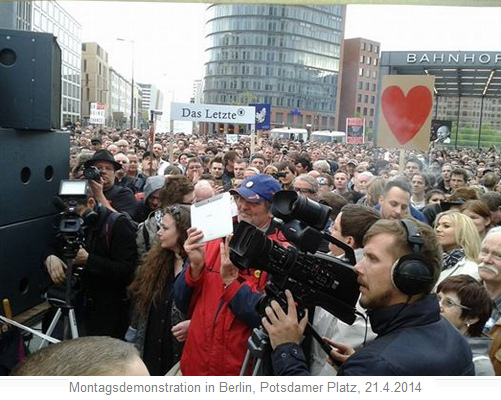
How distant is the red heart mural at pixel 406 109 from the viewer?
4644 mm

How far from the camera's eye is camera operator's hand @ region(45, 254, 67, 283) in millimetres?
2562

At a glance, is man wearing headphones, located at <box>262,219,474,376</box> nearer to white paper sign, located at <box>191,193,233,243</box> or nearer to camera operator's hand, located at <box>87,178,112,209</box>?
white paper sign, located at <box>191,193,233,243</box>

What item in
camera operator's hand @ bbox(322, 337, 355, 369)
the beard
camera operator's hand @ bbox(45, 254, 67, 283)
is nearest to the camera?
the beard

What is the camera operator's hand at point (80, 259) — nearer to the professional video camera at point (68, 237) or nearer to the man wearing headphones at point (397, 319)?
the professional video camera at point (68, 237)

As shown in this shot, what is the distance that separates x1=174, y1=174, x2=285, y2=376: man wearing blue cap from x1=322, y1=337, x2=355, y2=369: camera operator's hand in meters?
0.35

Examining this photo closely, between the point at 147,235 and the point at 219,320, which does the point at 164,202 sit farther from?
the point at 219,320

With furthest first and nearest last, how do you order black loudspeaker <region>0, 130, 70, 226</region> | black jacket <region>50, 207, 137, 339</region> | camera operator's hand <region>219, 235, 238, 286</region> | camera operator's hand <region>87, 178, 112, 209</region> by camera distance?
camera operator's hand <region>87, 178, 112, 209</region>
black jacket <region>50, 207, 137, 339</region>
black loudspeaker <region>0, 130, 70, 226</region>
camera operator's hand <region>219, 235, 238, 286</region>

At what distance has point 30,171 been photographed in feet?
8.12

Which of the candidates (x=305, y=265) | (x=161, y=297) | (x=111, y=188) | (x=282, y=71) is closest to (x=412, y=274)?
(x=305, y=265)

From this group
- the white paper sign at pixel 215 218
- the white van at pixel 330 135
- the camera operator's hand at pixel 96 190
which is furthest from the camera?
the white van at pixel 330 135

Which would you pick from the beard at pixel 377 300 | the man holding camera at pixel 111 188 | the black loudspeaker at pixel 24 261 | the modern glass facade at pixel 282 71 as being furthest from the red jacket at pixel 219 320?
the modern glass facade at pixel 282 71

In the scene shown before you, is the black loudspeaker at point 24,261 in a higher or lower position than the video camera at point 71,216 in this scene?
lower

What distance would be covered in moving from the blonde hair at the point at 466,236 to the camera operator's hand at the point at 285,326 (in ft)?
5.83

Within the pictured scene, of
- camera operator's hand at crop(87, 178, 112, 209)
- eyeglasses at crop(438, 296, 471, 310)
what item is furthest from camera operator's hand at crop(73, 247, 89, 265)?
eyeglasses at crop(438, 296, 471, 310)
